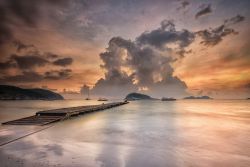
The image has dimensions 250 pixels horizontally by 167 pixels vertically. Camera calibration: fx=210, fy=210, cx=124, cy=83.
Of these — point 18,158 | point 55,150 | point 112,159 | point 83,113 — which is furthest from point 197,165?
point 83,113

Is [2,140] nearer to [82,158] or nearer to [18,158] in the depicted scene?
[18,158]

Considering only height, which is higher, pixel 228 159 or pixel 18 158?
pixel 18 158

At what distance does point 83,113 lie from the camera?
134 ft

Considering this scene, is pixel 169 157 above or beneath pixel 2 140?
beneath

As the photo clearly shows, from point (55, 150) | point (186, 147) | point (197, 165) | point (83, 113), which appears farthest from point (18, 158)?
point (83, 113)

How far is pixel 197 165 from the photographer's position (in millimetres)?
10047

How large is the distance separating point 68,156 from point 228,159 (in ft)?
28.0

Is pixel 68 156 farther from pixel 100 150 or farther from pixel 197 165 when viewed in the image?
pixel 197 165

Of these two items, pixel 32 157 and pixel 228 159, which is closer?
pixel 32 157

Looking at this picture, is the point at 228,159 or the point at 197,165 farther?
the point at 228,159

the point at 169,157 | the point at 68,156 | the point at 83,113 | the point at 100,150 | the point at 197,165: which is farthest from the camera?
the point at 83,113

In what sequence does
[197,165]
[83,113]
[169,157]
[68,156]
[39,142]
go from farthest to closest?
[83,113]
[39,142]
[169,157]
[68,156]
[197,165]

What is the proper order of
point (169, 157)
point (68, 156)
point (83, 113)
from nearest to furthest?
point (68, 156), point (169, 157), point (83, 113)

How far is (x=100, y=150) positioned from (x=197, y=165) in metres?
5.55
